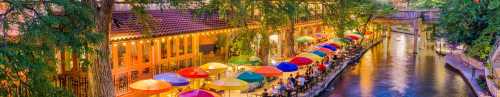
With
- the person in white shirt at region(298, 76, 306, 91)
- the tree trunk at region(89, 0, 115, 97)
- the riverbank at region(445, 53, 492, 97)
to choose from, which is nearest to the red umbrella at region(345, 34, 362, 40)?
the riverbank at region(445, 53, 492, 97)

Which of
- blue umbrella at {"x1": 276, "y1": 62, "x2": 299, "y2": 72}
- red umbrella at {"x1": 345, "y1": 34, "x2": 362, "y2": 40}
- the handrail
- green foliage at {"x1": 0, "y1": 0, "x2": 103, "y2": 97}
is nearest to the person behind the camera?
green foliage at {"x1": 0, "y1": 0, "x2": 103, "y2": 97}

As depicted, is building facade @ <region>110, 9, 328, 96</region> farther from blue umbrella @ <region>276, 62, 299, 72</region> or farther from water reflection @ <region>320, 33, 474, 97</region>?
water reflection @ <region>320, 33, 474, 97</region>

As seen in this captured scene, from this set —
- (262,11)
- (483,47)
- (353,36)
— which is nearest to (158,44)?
(262,11)

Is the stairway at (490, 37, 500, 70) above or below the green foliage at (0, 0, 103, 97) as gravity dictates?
below

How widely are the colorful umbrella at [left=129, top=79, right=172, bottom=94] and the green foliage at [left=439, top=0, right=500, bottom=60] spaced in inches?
826

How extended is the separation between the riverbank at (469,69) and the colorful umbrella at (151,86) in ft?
57.2

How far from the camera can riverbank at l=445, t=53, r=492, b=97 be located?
29.8 metres

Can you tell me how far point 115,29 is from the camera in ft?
64.5

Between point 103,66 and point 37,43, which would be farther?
point 103,66

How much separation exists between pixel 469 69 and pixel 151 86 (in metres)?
26.9

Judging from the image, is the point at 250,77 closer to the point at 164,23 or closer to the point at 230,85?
the point at 230,85

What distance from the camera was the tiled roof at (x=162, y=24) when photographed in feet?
65.0

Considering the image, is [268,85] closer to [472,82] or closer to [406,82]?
[406,82]

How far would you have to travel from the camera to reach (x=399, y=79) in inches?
1385
